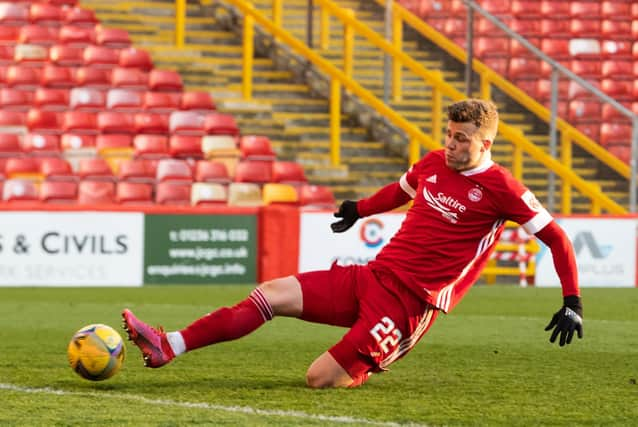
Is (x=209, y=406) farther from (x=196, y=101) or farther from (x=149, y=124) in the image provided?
(x=196, y=101)

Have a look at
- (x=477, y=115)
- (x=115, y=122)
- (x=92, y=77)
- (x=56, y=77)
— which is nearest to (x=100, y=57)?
(x=92, y=77)

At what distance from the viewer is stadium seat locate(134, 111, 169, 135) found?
19.1 m

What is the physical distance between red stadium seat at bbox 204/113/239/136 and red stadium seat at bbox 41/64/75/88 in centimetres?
207

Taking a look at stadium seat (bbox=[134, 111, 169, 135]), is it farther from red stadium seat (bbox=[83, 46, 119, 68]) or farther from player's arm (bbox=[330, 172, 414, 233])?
player's arm (bbox=[330, 172, 414, 233])

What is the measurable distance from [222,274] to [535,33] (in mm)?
8994

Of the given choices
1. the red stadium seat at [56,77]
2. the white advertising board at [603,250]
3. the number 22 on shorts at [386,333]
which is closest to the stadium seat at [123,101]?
the red stadium seat at [56,77]

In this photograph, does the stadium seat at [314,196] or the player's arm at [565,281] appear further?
the stadium seat at [314,196]

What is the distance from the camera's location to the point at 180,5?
20656 mm

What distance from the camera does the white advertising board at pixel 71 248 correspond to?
15.2 m

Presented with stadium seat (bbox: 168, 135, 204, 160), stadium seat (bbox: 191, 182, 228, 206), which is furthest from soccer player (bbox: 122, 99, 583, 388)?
stadium seat (bbox: 168, 135, 204, 160)

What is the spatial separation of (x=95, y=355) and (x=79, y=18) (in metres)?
15.0

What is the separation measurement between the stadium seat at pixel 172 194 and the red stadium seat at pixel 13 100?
2.64 meters

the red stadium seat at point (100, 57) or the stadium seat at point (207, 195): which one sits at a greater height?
the red stadium seat at point (100, 57)

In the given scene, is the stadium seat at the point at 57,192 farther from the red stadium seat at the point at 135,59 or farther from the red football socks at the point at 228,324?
the red football socks at the point at 228,324
